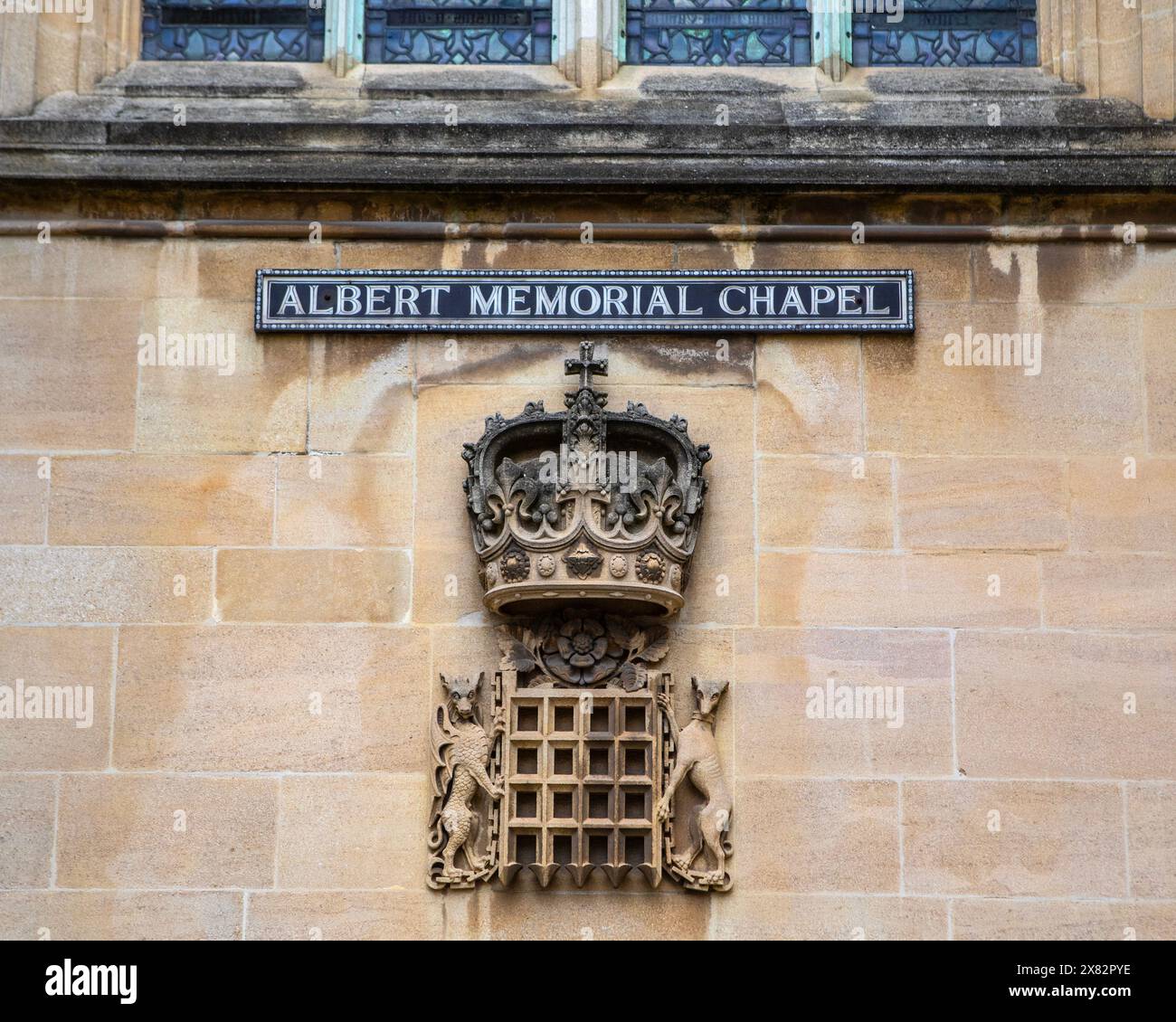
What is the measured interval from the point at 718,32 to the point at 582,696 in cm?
335

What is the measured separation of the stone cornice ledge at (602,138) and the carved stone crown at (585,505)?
1049mm

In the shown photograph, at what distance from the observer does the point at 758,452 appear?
30.2ft

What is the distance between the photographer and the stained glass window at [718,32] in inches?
401

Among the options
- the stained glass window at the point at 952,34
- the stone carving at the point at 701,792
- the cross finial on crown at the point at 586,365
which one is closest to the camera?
the stone carving at the point at 701,792

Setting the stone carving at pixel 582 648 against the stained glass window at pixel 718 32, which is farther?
the stained glass window at pixel 718 32

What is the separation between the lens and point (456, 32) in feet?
33.6

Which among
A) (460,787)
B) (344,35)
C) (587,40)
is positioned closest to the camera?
(460,787)

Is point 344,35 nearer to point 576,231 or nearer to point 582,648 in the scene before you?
→ point 576,231

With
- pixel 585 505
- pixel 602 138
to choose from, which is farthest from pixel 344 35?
pixel 585 505

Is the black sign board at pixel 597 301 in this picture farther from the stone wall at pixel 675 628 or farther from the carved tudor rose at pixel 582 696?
the carved tudor rose at pixel 582 696

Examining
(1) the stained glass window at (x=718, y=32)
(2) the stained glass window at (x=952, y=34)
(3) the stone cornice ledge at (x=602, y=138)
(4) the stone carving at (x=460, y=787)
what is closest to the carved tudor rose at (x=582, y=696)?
(4) the stone carving at (x=460, y=787)

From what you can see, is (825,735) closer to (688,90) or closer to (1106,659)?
(1106,659)
